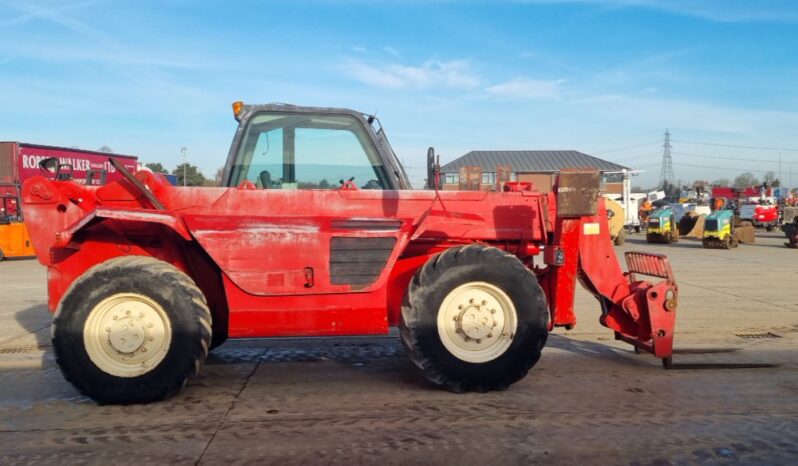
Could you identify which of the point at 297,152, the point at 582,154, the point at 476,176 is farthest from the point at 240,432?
the point at 582,154

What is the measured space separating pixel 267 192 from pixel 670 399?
348 centimetres

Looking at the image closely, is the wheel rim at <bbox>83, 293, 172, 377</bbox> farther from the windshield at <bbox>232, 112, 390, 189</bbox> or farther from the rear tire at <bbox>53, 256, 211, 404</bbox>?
the windshield at <bbox>232, 112, 390, 189</bbox>

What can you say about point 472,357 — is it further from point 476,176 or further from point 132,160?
point 132,160

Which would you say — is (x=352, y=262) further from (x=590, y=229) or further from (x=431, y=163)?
(x=590, y=229)

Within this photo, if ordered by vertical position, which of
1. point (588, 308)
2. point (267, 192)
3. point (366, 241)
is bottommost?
point (588, 308)

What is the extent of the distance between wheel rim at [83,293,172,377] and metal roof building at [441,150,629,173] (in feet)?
140

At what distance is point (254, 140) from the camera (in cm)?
546

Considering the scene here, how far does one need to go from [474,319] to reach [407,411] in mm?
859

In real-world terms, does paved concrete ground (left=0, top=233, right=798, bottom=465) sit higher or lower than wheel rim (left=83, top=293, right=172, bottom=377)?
lower

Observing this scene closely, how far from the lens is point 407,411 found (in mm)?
4434

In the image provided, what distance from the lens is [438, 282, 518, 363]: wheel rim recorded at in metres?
4.71

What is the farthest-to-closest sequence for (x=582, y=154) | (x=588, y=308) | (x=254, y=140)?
(x=582, y=154) → (x=588, y=308) → (x=254, y=140)

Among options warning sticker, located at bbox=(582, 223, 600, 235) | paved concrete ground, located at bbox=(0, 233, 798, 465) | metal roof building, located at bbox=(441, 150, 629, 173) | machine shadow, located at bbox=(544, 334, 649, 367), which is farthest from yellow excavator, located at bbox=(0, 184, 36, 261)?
metal roof building, located at bbox=(441, 150, 629, 173)

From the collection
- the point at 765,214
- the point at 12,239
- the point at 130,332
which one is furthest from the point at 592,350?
the point at 765,214
